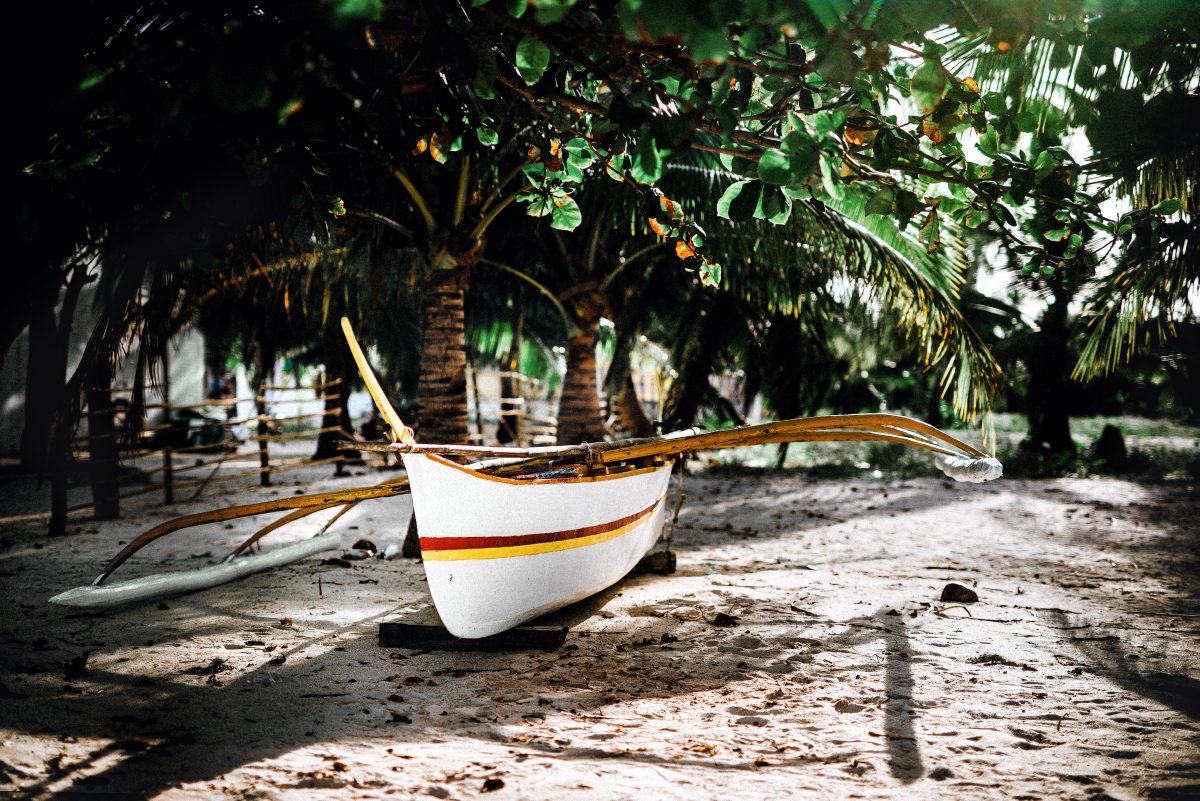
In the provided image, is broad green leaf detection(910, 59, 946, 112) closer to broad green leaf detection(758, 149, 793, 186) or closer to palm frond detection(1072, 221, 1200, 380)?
broad green leaf detection(758, 149, 793, 186)

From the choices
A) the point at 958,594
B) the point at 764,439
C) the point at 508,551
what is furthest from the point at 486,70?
the point at 958,594

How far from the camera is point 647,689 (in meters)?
3.53

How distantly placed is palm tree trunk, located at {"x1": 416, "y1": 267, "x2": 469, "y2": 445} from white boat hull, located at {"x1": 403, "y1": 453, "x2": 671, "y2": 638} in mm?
2150

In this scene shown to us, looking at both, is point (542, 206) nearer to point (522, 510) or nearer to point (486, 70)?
point (486, 70)

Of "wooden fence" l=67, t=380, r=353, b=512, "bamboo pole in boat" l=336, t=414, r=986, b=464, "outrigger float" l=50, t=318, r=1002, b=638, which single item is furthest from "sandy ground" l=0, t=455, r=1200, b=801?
"wooden fence" l=67, t=380, r=353, b=512

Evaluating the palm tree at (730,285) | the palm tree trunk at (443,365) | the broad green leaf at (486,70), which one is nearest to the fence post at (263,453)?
the palm tree at (730,285)

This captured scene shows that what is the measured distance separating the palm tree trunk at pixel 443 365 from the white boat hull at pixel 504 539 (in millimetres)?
2150

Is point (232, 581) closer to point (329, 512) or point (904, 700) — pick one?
point (329, 512)

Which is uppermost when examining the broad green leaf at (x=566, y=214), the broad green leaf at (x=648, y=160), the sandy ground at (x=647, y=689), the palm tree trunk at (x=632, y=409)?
the broad green leaf at (x=566, y=214)

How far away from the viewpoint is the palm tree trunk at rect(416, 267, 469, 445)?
6.23 meters

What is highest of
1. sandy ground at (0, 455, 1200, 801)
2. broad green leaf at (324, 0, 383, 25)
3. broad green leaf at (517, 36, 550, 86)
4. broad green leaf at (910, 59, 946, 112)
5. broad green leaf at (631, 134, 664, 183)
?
broad green leaf at (517, 36, 550, 86)

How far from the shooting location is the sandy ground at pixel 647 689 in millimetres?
2641

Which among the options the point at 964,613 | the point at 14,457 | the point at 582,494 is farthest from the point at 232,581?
the point at 14,457

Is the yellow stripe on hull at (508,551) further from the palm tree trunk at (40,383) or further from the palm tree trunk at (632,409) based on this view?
the palm tree trunk at (632,409)
